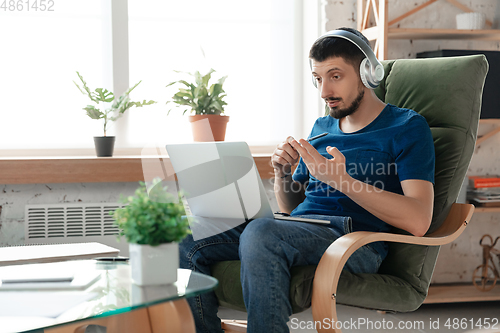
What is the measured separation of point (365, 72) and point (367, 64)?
0.08ft

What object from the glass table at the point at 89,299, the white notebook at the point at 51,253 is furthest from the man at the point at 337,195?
the white notebook at the point at 51,253

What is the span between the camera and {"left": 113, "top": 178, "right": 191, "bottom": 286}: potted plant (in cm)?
89

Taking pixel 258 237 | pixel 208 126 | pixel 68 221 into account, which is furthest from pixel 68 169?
pixel 258 237

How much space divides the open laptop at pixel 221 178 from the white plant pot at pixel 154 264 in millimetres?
348

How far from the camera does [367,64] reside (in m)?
1.48

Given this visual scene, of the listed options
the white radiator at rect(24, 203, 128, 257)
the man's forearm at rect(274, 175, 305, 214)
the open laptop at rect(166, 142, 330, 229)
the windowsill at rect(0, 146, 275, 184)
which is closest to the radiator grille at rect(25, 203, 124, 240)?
the white radiator at rect(24, 203, 128, 257)

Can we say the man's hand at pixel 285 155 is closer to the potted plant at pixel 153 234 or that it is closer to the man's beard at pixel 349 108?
the man's beard at pixel 349 108

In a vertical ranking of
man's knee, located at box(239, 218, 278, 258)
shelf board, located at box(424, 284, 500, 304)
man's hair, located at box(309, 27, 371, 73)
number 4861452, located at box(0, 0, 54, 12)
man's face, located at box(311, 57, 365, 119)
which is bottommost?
shelf board, located at box(424, 284, 500, 304)

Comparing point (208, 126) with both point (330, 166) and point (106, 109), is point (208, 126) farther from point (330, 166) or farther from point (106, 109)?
point (330, 166)

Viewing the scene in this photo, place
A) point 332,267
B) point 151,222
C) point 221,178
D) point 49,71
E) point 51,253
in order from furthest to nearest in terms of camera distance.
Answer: point 49,71, point 51,253, point 221,178, point 332,267, point 151,222

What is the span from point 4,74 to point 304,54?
5.09ft

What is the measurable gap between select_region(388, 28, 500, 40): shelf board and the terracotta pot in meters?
0.89

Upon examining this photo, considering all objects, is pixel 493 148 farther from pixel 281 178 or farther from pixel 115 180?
pixel 115 180

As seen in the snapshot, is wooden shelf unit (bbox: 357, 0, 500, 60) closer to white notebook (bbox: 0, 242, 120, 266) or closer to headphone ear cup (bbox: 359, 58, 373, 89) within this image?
headphone ear cup (bbox: 359, 58, 373, 89)
